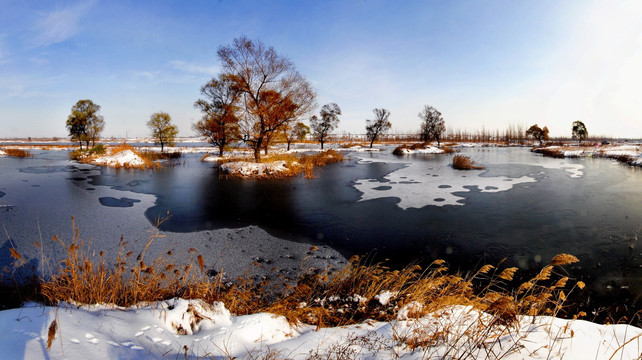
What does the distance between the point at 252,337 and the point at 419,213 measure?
6870 mm

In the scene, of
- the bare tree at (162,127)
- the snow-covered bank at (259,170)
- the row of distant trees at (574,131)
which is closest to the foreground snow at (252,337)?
the snow-covered bank at (259,170)

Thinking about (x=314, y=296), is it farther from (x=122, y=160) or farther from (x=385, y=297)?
(x=122, y=160)

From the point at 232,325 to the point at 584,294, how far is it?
4.81m

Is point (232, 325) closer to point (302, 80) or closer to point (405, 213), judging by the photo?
point (405, 213)

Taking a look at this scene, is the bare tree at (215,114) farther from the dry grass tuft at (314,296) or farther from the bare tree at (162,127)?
the dry grass tuft at (314,296)

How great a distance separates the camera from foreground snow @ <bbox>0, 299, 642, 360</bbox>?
1885 mm

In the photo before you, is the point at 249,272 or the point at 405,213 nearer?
the point at 249,272

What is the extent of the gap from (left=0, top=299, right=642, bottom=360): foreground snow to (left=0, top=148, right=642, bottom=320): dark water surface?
243 cm

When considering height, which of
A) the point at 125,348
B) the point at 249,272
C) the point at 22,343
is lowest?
the point at 249,272

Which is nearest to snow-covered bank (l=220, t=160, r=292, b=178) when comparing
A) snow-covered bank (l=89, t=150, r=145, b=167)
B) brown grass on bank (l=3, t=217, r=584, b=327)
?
snow-covered bank (l=89, t=150, r=145, b=167)

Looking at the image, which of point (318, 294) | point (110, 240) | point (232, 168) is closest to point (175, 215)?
point (110, 240)

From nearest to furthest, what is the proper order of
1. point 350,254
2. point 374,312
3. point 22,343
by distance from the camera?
point 22,343, point 374,312, point 350,254

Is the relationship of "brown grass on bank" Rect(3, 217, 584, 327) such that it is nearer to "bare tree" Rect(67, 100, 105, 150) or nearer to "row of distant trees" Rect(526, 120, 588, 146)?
"bare tree" Rect(67, 100, 105, 150)

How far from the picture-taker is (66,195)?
10.0 m
